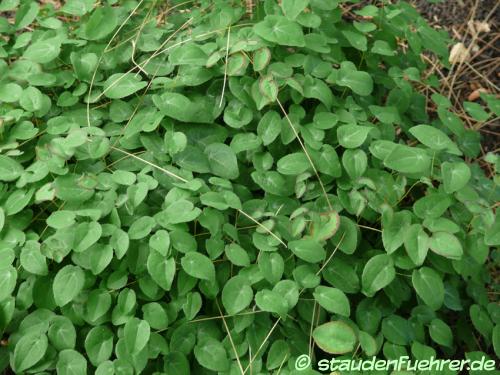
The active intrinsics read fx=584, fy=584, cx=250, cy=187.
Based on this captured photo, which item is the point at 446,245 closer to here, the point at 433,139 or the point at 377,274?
the point at 377,274

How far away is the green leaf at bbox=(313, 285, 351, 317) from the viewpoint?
1702 mm

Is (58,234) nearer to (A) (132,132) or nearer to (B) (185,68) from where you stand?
(A) (132,132)

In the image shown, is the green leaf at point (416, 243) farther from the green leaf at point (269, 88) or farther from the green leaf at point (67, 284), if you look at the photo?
the green leaf at point (67, 284)

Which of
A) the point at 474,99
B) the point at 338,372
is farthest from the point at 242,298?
the point at 474,99

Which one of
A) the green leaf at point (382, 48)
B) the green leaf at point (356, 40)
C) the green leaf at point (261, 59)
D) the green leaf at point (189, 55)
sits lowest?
the green leaf at point (382, 48)

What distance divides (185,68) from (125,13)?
45 centimetres

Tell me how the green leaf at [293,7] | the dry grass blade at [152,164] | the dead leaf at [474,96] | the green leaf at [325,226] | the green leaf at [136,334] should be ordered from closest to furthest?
1. the green leaf at [136,334]
2. the green leaf at [325,226]
3. the dry grass blade at [152,164]
4. the green leaf at [293,7]
5. the dead leaf at [474,96]

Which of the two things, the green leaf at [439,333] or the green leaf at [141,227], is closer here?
the green leaf at [141,227]

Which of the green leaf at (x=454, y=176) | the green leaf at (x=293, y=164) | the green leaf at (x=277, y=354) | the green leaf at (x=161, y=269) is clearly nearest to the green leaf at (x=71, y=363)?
the green leaf at (x=161, y=269)

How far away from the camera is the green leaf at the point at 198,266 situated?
1.67 meters

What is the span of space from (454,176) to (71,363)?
1271mm

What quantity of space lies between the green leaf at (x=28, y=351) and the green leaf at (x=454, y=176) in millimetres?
1273

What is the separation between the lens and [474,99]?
283 centimetres

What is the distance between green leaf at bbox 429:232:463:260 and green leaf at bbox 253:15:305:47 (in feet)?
2.48
